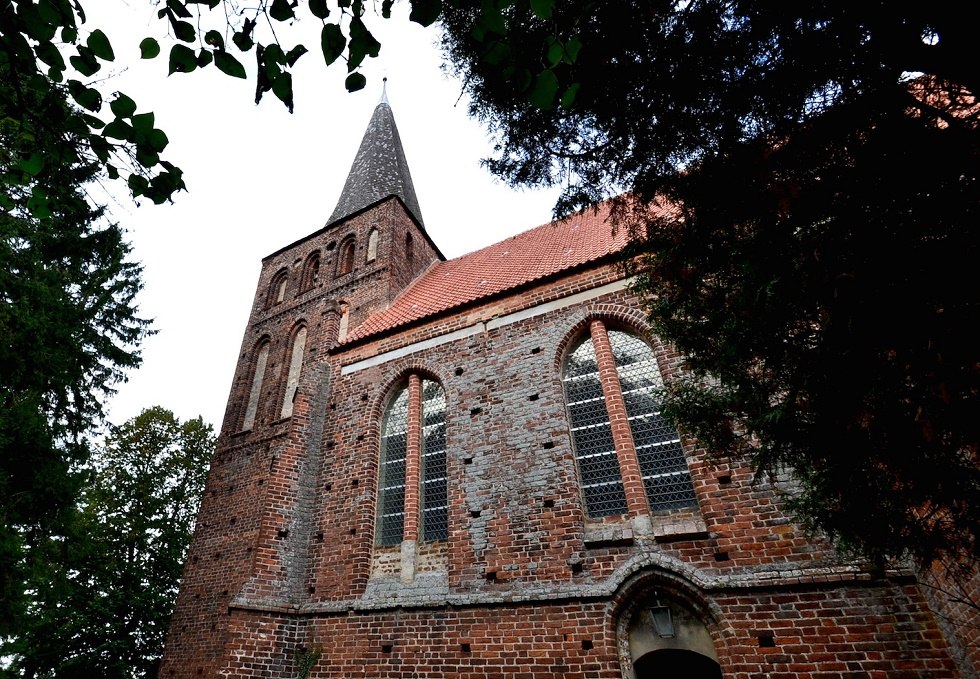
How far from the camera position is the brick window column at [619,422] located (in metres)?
6.83

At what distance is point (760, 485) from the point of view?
622 cm

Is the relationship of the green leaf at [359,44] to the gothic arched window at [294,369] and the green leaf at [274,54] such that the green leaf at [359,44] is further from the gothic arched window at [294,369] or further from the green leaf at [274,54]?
the gothic arched window at [294,369]

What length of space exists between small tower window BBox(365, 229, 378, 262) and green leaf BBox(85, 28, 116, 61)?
1185 centimetres

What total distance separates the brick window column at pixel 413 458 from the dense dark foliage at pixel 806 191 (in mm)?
5781

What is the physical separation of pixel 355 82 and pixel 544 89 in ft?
2.94

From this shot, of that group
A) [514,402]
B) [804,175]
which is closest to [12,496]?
[514,402]

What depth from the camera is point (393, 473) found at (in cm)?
905

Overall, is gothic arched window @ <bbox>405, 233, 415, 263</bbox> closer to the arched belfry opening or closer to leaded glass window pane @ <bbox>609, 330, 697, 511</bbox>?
leaded glass window pane @ <bbox>609, 330, 697, 511</bbox>

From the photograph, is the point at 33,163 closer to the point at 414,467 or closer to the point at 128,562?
the point at 414,467

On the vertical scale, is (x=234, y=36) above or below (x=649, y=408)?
below

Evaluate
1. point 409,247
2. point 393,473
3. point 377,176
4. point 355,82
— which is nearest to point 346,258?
point 409,247

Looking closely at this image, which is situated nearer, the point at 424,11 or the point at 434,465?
the point at 424,11

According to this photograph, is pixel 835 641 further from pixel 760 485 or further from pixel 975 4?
pixel 975 4

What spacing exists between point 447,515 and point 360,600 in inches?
70.1
